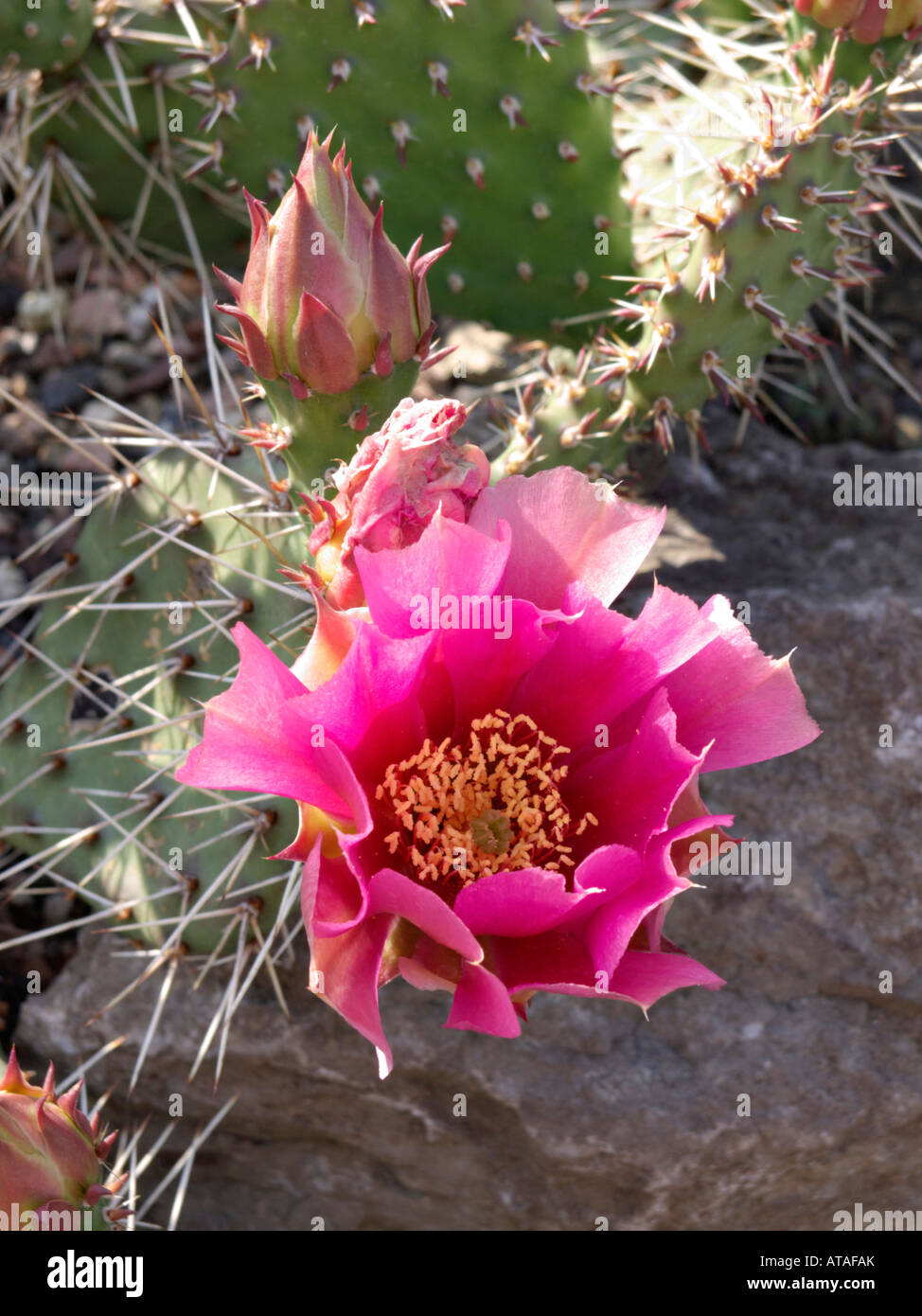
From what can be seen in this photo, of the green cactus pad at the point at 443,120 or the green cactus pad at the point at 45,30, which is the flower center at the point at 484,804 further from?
the green cactus pad at the point at 45,30

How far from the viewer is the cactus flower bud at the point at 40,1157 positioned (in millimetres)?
1135

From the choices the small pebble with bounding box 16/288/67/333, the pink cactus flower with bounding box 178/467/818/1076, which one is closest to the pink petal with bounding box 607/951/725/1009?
the pink cactus flower with bounding box 178/467/818/1076

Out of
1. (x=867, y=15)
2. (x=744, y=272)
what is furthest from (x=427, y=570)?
(x=867, y=15)

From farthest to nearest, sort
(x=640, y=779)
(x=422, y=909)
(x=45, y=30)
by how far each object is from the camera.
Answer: (x=45, y=30) < (x=640, y=779) < (x=422, y=909)

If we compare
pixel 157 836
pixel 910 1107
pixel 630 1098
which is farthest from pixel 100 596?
pixel 910 1107

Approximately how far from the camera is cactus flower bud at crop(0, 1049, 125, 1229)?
3.72 feet

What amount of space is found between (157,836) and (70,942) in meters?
0.45

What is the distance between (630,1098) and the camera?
161 cm

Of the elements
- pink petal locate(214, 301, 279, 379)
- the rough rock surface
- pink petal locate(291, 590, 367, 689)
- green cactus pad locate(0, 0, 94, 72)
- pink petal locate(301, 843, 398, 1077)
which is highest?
green cactus pad locate(0, 0, 94, 72)

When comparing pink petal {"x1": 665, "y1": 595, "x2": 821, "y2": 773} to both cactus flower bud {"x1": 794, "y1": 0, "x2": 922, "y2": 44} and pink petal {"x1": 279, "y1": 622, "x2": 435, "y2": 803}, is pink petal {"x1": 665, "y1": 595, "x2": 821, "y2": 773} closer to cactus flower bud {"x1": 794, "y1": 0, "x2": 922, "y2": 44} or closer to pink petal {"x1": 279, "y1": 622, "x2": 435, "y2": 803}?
pink petal {"x1": 279, "y1": 622, "x2": 435, "y2": 803}

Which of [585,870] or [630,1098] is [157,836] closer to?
[630,1098]

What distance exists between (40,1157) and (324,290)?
81 centimetres

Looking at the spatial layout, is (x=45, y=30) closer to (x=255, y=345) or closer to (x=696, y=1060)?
(x=255, y=345)

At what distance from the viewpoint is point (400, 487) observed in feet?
3.42
